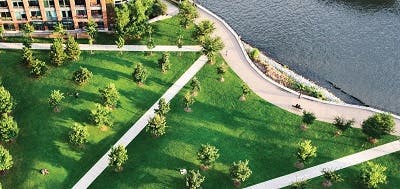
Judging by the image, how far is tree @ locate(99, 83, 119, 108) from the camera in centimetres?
10419

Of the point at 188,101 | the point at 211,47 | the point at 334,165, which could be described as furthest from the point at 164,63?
the point at 334,165

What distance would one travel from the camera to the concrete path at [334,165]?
93.9 meters

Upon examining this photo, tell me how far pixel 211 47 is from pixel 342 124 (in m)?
33.2

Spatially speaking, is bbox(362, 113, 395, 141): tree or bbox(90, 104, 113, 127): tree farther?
bbox(90, 104, 113, 127): tree

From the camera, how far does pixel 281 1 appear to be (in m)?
151

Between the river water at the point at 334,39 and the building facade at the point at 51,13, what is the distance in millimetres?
35842

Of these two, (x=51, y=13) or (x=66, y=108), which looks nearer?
(x=66, y=108)

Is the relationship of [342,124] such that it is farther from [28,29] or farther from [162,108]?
[28,29]

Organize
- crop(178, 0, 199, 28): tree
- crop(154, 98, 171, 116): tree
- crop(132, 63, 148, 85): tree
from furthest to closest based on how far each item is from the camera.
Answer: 1. crop(178, 0, 199, 28): tree
2. crop(132, 63, 148, 85): tree
3. crop(154, 98, 171, 116): tree

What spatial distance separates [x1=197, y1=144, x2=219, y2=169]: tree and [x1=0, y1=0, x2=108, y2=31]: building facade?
4955 cm

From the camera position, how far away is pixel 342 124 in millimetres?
100500

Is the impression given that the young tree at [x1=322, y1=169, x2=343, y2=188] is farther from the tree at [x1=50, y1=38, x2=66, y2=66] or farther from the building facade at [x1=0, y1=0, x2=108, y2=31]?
the building facade at [x1=0, y1=0, x2=108, y2=31]

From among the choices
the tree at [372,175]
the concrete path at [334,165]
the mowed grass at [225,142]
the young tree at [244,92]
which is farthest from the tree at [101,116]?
the tree at [372,175]

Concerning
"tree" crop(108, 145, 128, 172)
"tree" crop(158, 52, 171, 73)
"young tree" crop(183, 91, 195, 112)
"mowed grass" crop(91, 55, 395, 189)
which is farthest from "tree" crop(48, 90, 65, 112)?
"young tree" crop(183, 91, 195, 112)
